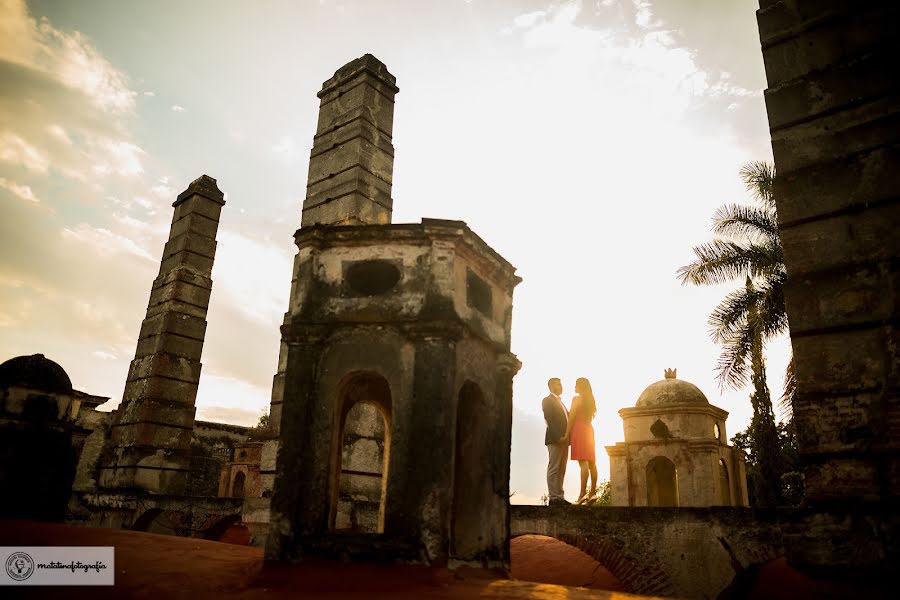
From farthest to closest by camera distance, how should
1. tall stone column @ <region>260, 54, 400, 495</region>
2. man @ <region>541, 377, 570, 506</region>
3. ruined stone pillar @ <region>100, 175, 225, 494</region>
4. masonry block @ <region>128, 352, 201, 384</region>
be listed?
masonry block @ <region>128, 352, 201, 384</region> → ruined stone pillar @ <region>100, 175, 225, 494</region> → man @ <region>541, 377, 570, 506</region> → tall stone column @ <region>260, 54, 400, 495</region>

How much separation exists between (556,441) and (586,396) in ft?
3.29

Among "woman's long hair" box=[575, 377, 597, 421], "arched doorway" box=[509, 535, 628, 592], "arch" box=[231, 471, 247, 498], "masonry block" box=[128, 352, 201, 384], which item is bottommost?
"arched doorway" box=[509, 535, 628, 592]

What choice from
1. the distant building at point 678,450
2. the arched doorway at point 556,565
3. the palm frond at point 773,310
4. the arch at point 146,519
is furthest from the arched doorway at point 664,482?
the arch at point 146,519

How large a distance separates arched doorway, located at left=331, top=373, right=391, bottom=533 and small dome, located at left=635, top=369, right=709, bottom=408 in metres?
11.7

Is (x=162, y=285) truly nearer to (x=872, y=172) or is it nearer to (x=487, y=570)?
(x=487, y=570)

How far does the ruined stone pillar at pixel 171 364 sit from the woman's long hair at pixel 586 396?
8.07 metres

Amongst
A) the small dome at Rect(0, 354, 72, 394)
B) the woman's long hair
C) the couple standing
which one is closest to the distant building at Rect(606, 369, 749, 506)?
the couple standing

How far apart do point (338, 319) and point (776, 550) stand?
257 inches

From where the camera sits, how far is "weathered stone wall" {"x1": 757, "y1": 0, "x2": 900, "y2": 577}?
3904mm

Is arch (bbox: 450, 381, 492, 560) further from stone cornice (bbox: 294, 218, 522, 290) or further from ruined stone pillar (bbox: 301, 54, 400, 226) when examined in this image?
ruined stone pillar (bbox: 301, 54, 400, 226)

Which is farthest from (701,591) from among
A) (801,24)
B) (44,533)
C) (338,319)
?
(44,533)

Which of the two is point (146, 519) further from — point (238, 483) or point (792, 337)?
point (792, 337)

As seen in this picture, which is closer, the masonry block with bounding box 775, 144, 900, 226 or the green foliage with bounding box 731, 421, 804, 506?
the masonry block with bounding box 775, 144, 900, 226

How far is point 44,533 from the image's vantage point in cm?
646
